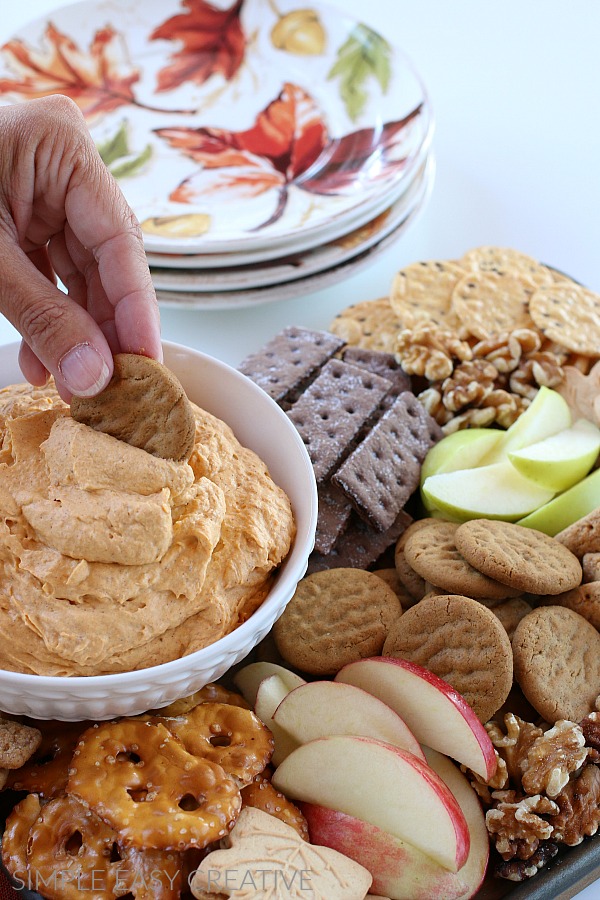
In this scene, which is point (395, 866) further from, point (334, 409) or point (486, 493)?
point (334, 409)

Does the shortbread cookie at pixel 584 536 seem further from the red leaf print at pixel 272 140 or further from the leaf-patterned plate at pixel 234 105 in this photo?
the red leaf print at pixel 272 140

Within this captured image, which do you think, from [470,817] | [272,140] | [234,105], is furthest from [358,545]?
[234,105]

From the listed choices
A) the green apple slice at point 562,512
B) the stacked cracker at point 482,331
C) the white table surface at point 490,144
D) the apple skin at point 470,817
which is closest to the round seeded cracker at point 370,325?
the stacked cracker at point 482,331

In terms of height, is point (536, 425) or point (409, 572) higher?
point (536, 425)

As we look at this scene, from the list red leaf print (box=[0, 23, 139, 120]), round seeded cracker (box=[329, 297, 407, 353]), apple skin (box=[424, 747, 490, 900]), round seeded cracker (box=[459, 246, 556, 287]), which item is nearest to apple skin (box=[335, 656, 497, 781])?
apple skin (box=[424, 747, 490, 900])

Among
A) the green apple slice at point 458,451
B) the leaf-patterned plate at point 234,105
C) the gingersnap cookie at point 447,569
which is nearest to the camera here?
the gingersnap cookie at point 447,569
